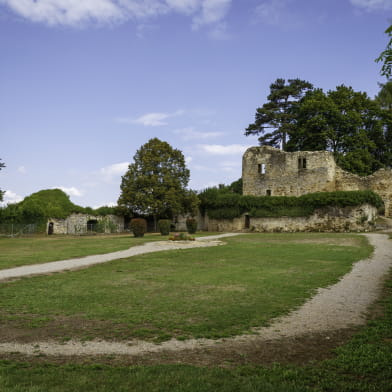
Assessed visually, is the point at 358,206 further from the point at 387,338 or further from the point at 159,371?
the point at 159,371

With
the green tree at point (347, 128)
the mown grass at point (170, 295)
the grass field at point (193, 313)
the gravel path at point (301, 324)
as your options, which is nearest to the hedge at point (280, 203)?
the green tree at point (347, 128)

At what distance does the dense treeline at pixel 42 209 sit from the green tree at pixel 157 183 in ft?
11.7

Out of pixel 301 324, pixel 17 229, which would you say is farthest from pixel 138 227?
pixel 301 324

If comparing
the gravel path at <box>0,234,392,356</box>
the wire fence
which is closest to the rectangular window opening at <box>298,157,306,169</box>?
the wire fence

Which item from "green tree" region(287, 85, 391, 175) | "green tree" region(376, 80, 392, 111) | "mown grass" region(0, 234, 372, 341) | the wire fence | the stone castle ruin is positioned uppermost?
"green tree" region(376, 80, 392, 111)

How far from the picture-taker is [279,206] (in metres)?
33.5

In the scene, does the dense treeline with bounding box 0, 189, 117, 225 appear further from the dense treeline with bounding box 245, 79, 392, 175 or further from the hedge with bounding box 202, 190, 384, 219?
the dense treeline with bounding box 245, 79, 392, 175

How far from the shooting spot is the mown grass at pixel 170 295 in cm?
566

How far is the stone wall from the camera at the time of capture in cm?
3578

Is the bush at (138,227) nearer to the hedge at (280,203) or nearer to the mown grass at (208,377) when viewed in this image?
the hedge at (280,203)

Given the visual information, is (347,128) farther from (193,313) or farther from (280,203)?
(193,313)

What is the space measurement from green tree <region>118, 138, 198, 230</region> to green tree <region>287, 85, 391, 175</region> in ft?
49.6

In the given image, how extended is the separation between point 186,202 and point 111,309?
2852 cm

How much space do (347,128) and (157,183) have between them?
21384mm
